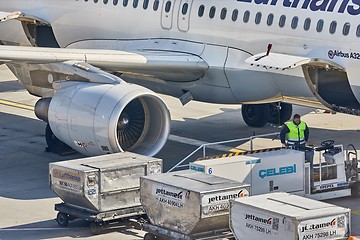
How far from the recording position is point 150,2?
27812 mm

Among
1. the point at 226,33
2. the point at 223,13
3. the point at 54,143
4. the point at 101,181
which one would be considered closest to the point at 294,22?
the point at 226,33

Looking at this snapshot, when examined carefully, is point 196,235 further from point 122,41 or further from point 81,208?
point 122,41

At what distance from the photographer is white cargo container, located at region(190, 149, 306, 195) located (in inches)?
850

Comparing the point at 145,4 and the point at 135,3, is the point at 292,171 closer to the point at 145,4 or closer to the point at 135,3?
the point at 145,4

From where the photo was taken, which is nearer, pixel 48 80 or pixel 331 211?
pixel 331 211

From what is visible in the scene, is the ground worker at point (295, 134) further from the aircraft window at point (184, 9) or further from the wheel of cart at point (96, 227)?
the wheel of cart at point (96, 227)

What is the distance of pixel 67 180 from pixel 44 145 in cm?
691

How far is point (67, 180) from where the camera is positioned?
2109 cm

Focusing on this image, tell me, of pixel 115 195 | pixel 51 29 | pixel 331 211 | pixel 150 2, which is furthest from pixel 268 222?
pixel 51 29

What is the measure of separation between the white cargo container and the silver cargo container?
1.11m

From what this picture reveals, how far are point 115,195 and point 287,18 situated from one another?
256 inches

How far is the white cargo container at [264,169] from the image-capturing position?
70.8ft

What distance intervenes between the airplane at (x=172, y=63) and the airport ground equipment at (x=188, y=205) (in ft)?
11.7

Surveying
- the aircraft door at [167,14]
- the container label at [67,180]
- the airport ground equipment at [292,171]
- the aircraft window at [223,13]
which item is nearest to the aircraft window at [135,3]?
the aircraft door at [167,14]
